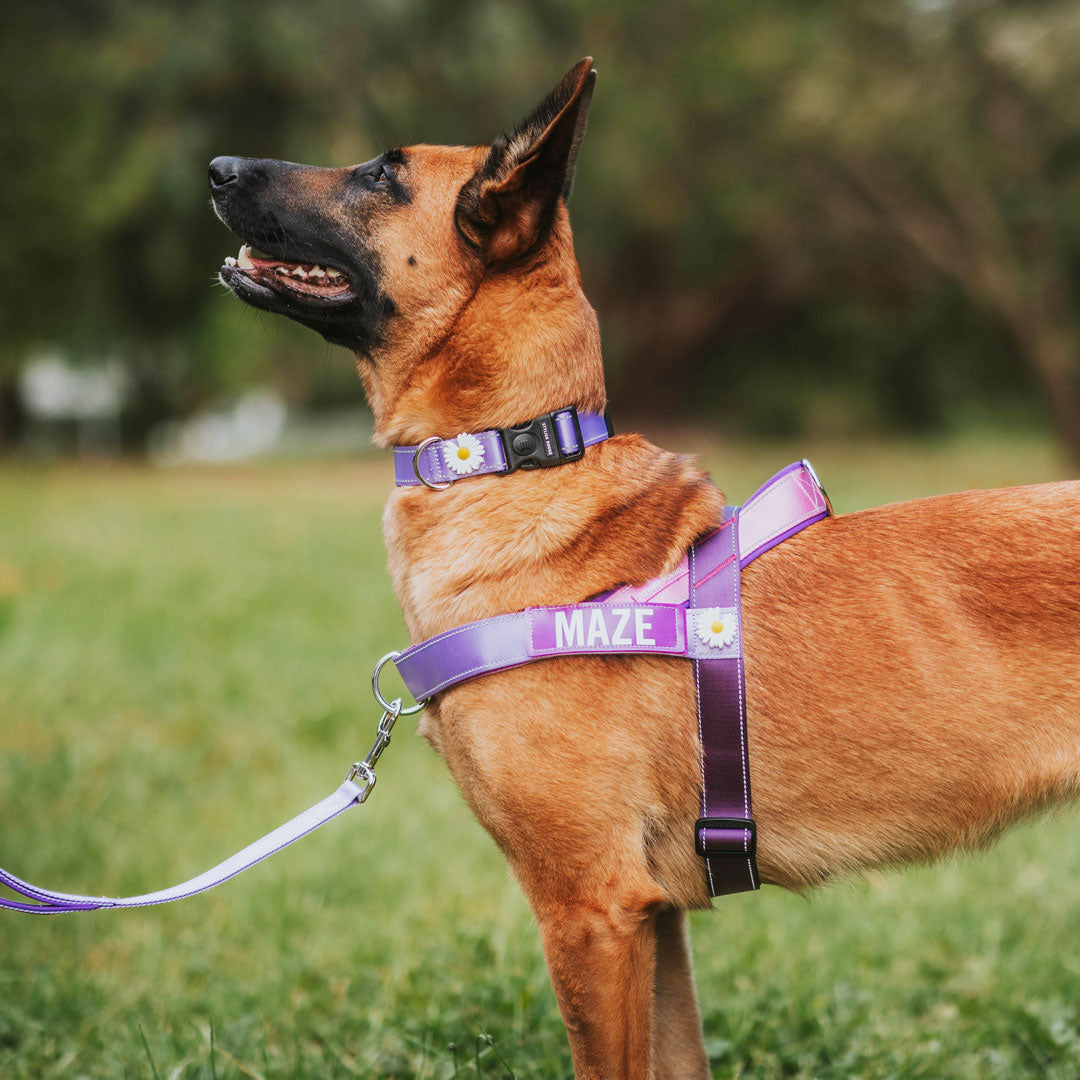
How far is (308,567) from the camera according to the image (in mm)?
10117

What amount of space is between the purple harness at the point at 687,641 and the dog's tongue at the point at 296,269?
24.8 inches

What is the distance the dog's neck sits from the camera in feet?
8.80

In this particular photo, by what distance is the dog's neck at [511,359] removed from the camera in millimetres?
2682

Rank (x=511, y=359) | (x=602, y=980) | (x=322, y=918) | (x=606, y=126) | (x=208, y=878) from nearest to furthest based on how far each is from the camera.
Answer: (x=602, y=980) < (x=208, y=878) < (x=511, y=359) < (x=322, y=918) < (x=606, y=126)

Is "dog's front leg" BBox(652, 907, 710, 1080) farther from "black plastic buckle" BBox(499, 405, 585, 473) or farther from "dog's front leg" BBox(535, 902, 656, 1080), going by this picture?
"black plastic buckle" BBox(499, 405, 585, 473)

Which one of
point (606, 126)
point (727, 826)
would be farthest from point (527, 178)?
point (606, 126)

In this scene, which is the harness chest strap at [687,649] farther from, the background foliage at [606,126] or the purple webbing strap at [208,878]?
the background foliage at [606,126]

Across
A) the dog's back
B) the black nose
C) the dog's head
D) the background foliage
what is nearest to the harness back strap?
the dog's back

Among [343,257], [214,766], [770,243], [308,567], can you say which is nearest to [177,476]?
[308,567]

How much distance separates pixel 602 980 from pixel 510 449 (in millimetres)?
1144

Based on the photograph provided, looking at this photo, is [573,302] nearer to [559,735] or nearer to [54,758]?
[559,735]

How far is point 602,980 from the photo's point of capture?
7.78 feet

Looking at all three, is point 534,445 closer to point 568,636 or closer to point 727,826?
point 568,636

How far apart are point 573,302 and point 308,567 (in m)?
7.68
